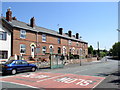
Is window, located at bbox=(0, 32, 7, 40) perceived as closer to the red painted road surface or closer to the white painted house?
the white painted house

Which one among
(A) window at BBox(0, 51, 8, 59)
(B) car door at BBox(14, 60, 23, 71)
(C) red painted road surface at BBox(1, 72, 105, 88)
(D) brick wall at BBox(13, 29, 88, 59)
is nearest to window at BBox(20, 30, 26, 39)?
(D) brick wall at BBox(13, 29, 88, 59)

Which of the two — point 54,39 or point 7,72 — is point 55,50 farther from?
point 7,72

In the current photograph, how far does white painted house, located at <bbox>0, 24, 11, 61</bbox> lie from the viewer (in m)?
23.4

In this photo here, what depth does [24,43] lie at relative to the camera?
27172 millimetres

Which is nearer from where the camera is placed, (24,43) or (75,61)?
(24,43)

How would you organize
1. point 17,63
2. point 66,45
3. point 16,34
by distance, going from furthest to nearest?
point 66,45 → point 16,34 → point 17,63

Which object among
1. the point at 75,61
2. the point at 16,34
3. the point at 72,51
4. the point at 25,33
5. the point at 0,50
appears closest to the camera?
the point at 0,50

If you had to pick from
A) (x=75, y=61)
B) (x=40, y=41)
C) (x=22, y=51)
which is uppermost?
(x=40, y=41)

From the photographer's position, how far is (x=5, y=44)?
23797mm

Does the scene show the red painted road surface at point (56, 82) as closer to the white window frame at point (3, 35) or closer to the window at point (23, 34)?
the white window frame at point (3, 35)

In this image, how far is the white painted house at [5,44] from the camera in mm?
23375

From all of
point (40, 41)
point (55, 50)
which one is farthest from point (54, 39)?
point (40, 41)

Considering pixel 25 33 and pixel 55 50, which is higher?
pixel 25 33

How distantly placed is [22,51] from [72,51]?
804 inches
